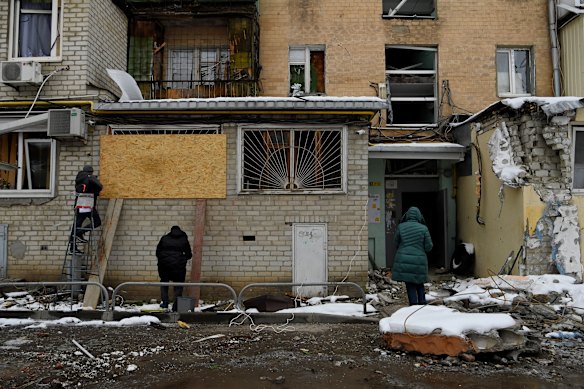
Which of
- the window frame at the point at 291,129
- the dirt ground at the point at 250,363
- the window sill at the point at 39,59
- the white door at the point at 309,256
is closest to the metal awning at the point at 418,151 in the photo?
the window frame at the point at 291,129

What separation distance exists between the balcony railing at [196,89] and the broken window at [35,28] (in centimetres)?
283

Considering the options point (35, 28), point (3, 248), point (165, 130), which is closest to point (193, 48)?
point (35, 28)

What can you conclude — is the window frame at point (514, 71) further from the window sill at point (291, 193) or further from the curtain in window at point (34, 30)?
the curtain in window at point (34, 30)

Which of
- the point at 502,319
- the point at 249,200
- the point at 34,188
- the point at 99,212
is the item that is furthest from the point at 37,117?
the point at 502,319

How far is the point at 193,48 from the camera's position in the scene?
13516mm

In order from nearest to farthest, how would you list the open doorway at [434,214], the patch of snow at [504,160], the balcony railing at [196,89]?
the patch of snow at [504,160] < the balcony railing at [196,89] < the open doorway at [434,214]

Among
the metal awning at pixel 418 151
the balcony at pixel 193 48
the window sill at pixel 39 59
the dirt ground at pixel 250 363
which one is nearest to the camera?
the dirt ground at pixel 250 363

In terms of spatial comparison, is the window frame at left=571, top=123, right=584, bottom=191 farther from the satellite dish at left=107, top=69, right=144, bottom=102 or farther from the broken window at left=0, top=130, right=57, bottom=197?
the broken window at left=0, top=130, right=57, bottom=197

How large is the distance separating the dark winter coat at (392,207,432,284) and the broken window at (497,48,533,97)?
790cm

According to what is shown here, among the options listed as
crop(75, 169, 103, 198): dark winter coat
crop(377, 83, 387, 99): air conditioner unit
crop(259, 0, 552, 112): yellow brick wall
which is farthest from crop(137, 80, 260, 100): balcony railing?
crop(75, 169, 103, 198): dark winter coat

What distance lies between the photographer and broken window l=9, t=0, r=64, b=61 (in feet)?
32.6

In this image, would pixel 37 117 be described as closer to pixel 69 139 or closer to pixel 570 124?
pixel 69 139

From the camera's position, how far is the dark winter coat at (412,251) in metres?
7.58

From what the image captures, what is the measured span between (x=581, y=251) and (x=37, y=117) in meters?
10.8
